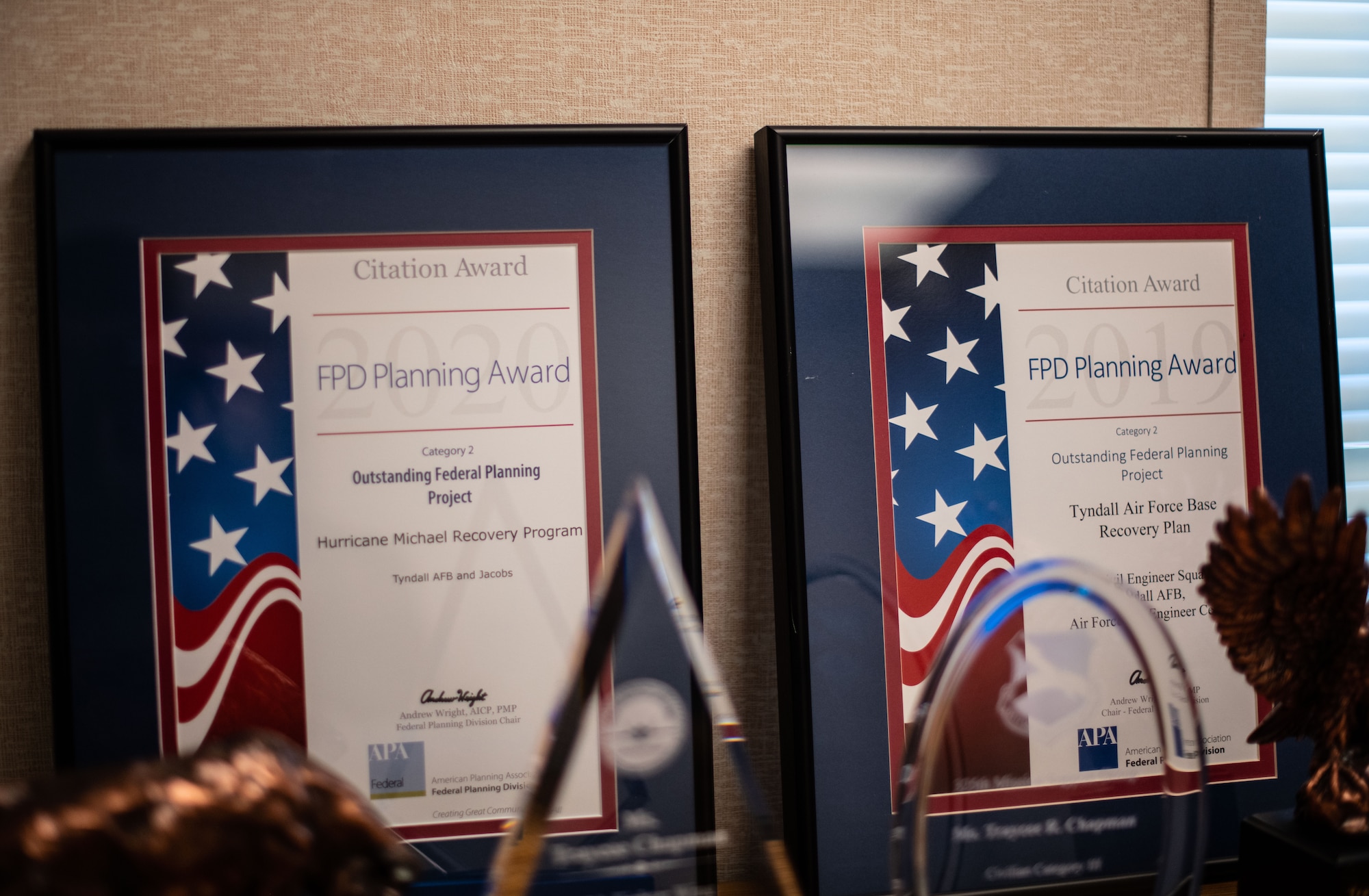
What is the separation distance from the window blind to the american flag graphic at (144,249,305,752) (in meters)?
1.07

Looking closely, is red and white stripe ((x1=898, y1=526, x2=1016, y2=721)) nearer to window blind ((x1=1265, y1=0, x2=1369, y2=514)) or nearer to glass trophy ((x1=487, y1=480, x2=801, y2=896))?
glass trophy ((x1=487, y1=480, x2=801, y2=896))

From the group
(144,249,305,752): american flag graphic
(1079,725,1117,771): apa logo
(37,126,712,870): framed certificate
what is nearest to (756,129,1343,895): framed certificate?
(1079,725,1117,771): apa logo

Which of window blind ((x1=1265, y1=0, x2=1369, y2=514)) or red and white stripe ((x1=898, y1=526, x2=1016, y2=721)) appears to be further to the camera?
window blind ((x1=1265, y1=0, x2=1369, y2=514))

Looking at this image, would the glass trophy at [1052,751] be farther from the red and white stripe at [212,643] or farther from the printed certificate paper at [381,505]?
the red and white stripe at [212,643]

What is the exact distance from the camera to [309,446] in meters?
0.68

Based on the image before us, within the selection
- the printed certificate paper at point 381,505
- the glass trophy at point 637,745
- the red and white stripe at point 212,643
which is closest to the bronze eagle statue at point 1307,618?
the glass trophy at point 637,745

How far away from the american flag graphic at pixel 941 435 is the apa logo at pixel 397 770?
42 centimetres

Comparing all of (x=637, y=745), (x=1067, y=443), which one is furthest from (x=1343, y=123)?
(x=637, y=745)

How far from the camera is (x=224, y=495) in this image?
672 mm

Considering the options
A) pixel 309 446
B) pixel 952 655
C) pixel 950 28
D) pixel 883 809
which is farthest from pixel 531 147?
pixel 883 809

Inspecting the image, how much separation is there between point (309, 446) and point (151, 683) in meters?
0.23

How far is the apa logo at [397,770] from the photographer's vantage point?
0.67 m

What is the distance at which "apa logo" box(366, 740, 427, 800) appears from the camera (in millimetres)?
670
